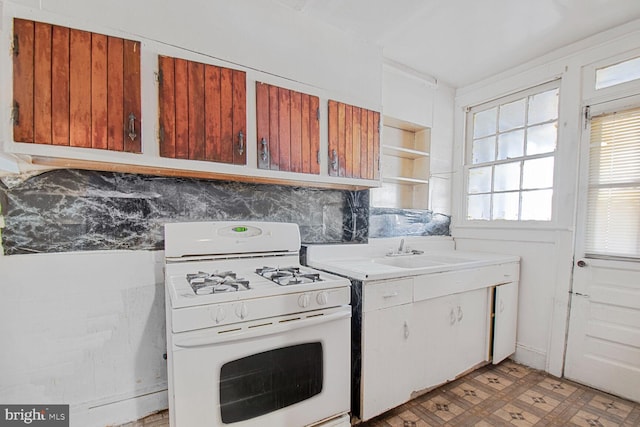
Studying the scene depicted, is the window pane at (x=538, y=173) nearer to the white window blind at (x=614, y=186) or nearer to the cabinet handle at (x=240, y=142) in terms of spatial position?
the white window blind at (x=614, y=186)

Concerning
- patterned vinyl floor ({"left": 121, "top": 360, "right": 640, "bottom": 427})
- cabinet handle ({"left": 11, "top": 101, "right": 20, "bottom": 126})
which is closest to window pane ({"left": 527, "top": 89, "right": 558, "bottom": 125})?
patterned vinyl floor ({"left": 121, "top": 360, "right": 640, "bottom": 427})

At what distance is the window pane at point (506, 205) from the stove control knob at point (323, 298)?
2.07 meters

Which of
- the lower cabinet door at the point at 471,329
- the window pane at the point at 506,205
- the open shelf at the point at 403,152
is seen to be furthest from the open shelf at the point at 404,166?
the lower cabinet door at the point at 471,329

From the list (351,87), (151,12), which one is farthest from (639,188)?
(151,12)

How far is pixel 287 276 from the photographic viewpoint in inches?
57.9

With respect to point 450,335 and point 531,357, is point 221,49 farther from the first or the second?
point 531,357

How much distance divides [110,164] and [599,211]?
3.12 metres

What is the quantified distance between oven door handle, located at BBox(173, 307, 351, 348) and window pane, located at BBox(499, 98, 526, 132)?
233 cm

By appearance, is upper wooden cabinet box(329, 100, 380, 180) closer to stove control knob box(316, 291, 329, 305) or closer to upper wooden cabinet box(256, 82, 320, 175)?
upper wooden cabinet box(256, 82, 320, 175)

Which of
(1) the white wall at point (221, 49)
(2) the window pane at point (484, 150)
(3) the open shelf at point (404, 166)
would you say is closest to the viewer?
(1) the white wall at point (221, 49)

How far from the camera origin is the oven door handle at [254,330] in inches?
41.4

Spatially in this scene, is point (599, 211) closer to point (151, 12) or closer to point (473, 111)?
point (473, 111)

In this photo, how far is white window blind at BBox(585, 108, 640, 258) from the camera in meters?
1.90

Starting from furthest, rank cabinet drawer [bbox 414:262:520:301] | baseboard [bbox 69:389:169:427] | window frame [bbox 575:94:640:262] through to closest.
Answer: window frame [bbox 575:94:640:262] < cabinet drawer [bbox 414:262:520:301] < baseboard [bbox 69:389:169:427]
